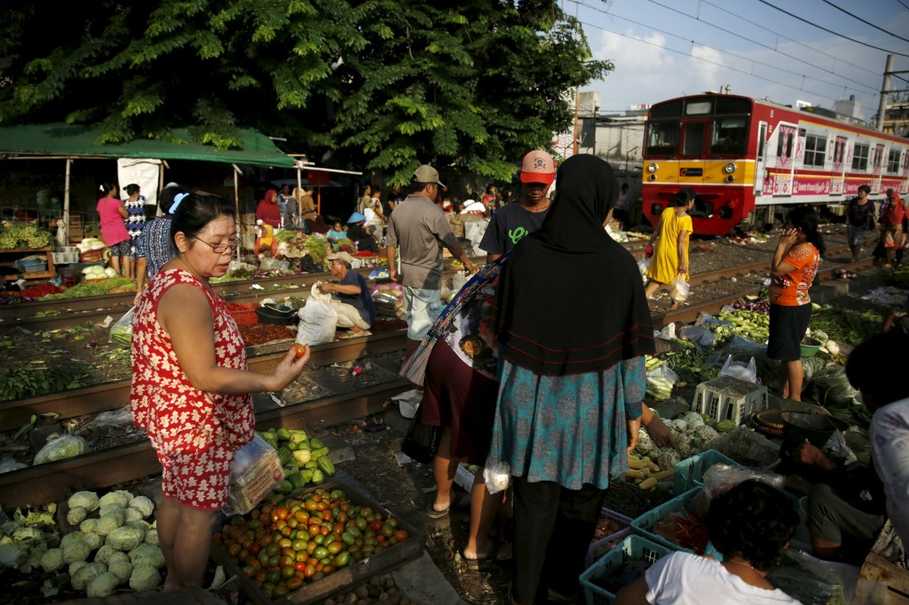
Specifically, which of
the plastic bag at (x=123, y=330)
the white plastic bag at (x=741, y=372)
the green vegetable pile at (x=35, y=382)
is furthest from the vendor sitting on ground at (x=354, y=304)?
the white plastic bag at (x=741, y=372)

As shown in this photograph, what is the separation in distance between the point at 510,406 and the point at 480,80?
721 inches

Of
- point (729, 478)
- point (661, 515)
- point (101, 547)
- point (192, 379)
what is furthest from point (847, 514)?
point (101, 547)

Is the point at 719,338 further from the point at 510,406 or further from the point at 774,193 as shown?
the point at 774,193

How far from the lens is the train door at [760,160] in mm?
16469

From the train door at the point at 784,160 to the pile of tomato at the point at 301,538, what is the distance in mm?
17030

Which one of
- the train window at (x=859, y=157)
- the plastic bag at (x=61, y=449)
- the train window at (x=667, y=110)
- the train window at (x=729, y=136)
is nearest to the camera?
the plastic bag at (x=61, y=449)

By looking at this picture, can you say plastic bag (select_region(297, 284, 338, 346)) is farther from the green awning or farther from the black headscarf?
the green awning

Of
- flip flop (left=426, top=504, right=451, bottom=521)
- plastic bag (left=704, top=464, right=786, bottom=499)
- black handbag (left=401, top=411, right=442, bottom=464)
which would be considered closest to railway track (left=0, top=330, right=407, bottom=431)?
flip flop (left=426, top=504, right=451, bottom=521)

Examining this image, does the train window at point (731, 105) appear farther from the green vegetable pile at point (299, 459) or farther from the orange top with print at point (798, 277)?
the green vegetable pile at point (299, 459)

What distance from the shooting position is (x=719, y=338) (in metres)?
8.34

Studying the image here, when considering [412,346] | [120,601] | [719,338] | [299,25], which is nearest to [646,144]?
[299,25]

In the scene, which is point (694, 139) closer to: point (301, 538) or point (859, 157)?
point (859, 157)

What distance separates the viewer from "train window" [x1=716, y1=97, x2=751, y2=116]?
16.2m

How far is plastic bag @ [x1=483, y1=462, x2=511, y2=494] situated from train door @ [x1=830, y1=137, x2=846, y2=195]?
74.5 ft
